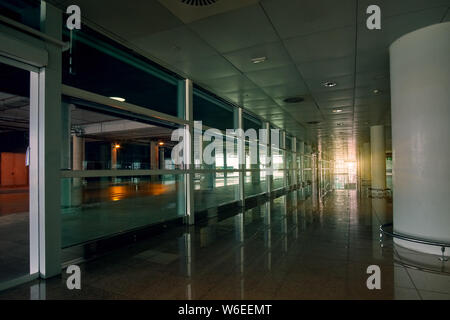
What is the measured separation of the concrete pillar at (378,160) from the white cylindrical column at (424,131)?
932cm

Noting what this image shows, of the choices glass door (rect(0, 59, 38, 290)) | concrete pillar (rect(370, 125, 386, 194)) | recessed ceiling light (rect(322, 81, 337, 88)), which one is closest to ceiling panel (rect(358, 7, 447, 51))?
recessed ceiling light (rect(322, 81, 337, 88))

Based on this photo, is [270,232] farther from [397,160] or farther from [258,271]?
[397,160]

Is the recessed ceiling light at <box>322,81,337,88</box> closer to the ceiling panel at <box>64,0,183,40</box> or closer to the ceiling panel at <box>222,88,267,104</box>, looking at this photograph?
the ceiling panel at <box>222,88,267,104</box>

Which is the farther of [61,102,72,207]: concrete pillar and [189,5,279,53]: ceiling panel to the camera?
[61,102,72,207]: concrete pillar

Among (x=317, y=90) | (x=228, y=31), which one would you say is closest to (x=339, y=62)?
(x=317, y=90)

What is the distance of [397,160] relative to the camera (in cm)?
470

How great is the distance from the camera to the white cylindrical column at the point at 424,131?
4.06 m

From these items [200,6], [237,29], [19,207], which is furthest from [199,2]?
[19,207]

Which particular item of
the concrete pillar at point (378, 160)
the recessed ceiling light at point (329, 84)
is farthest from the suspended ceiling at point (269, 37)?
the concrete pillar at point (378, 160)

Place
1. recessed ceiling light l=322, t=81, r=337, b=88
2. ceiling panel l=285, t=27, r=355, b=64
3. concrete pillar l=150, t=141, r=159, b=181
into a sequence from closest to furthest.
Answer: ceiling panel l=285, t=27, r=355, b=64 → recessed ceiling light l=322, t=81, r=337, b=88 → concrete pillar l=150, t=141, r=159, b=181

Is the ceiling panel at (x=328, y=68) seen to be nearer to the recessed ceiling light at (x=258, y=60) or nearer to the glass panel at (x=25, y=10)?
the recessed ceiling light at (x=258, y=60)

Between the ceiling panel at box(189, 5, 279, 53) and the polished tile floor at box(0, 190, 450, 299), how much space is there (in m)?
3.50

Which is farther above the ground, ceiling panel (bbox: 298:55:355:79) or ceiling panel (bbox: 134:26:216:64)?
ceiling panel (bbox: 134:26:216:64)

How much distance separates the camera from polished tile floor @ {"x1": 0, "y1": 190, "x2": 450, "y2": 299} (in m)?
2.96
